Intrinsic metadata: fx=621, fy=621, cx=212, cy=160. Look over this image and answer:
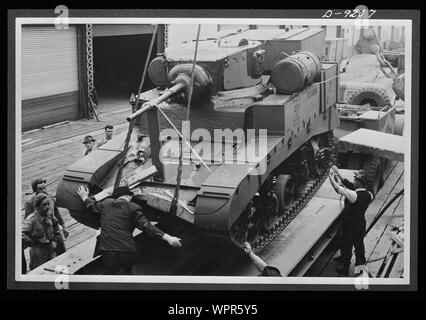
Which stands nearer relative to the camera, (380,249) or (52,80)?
(380,249)

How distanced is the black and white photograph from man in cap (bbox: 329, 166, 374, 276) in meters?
0.02

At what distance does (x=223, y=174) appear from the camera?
9.26 metres

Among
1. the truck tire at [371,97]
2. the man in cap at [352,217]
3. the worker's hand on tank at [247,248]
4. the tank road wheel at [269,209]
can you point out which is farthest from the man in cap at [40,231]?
the truck tire at [371,97]

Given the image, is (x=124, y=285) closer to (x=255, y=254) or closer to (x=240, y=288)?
(x=240, y=288)

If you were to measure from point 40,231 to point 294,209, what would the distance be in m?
4.72

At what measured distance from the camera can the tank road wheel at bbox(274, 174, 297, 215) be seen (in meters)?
11.0

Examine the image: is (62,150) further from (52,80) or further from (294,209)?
(294,209)

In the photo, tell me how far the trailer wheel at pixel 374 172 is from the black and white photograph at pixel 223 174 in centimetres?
4

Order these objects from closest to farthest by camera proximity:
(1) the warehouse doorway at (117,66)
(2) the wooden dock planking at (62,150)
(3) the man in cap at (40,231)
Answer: (3) the man in cap at (40,231), (2) the wooden dock planking at (62,150), (1) the warehouse doorway at (117,66)

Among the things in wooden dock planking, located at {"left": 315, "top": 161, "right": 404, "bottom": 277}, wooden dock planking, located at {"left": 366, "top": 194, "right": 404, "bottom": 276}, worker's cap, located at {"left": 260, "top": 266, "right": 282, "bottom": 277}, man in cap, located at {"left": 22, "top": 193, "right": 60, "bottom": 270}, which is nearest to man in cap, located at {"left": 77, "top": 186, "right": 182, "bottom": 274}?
man in cap, located at {"left": 22, "top": 193, "right": 60, "bottom": 270}

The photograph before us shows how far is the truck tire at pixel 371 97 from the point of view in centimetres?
1569

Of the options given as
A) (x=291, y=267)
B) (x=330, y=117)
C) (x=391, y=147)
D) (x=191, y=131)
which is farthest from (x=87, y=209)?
(x=330, y=117)

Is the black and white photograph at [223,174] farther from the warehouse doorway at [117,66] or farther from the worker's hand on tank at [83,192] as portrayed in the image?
the warehouse doorway at [117,66]

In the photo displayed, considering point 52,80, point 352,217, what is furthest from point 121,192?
point 52,80
